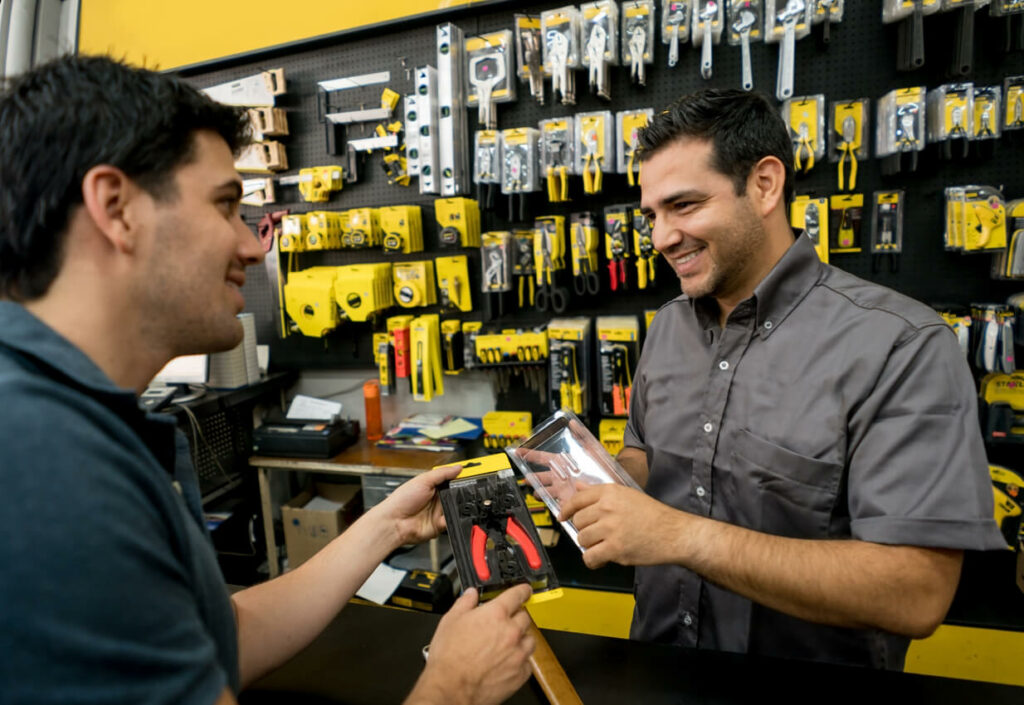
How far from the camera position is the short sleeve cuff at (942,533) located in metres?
1.03

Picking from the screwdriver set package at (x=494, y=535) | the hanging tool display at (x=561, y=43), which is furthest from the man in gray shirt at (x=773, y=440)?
the hanging tool display at (x=561, y=43)

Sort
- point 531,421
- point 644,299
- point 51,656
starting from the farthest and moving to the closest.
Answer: point 531,421 < point 644,299 < point 51,656

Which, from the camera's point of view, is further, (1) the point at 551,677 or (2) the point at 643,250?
(2) the point at 643,250

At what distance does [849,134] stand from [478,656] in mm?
2426

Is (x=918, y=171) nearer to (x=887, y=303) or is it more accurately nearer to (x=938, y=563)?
(x=887, y=303)

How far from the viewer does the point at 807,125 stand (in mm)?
2283

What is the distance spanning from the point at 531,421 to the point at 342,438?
966 mm

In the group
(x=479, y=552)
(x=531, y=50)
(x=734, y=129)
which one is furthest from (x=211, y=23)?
(x=479, y=552)

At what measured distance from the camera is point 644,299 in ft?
8.84

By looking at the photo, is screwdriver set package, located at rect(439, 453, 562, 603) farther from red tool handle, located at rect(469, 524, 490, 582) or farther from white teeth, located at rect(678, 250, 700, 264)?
white teeth, located at rect(678, 250, 700, 264)

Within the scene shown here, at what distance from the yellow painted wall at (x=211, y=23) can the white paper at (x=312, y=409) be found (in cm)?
202

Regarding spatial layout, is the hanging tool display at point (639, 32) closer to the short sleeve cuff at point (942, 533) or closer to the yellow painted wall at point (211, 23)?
the yellow painted wall at point (211, 23)

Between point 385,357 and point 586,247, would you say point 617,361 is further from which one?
point 385,357

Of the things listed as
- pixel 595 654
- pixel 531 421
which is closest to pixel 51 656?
pixel 595 654
